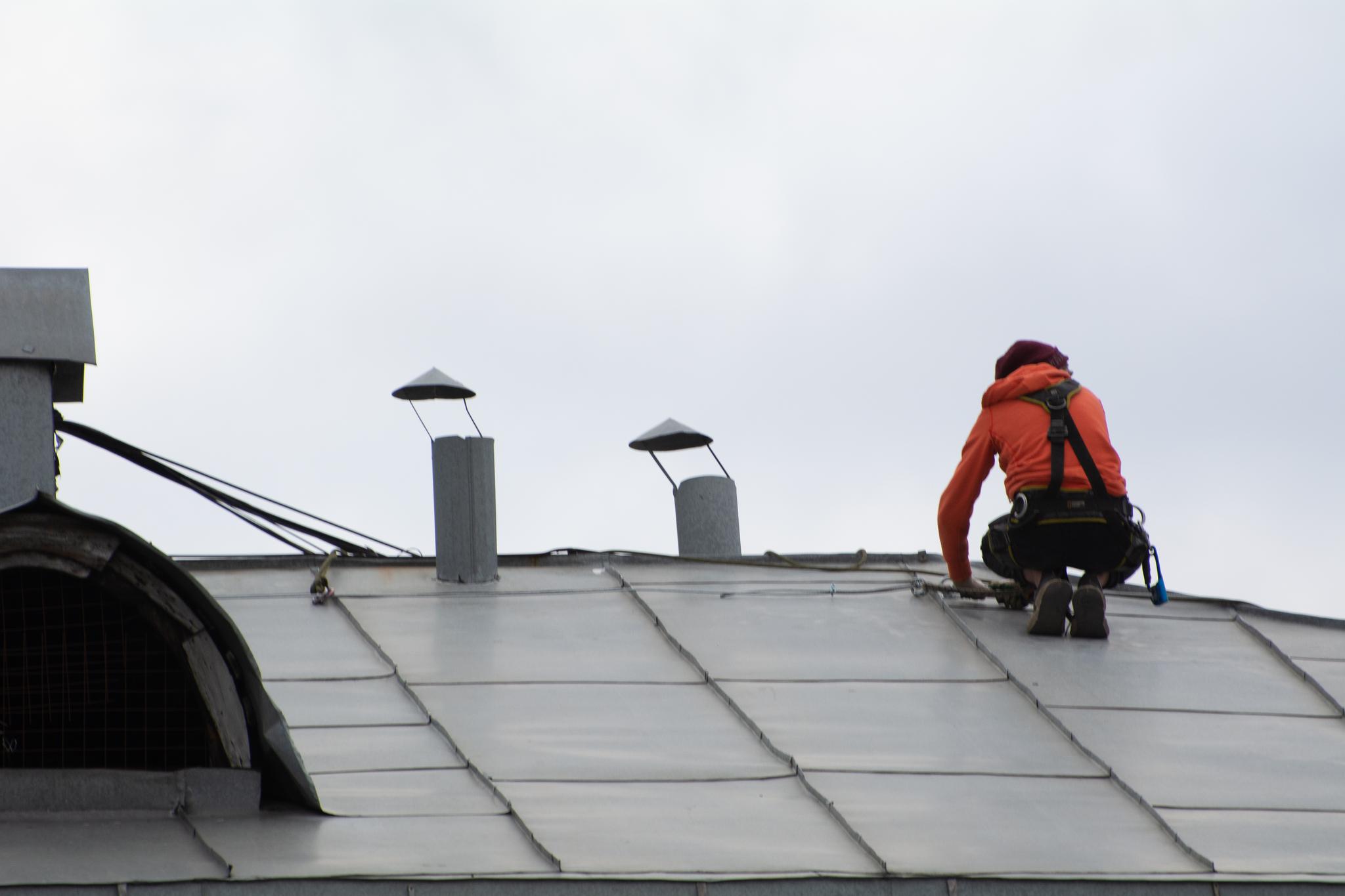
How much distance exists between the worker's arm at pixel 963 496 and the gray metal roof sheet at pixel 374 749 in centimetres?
307

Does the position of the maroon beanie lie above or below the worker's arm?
above

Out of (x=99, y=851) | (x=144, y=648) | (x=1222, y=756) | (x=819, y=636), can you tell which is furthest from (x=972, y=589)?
(x=99, y=851)

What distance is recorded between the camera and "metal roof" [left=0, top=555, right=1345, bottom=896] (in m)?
4.68

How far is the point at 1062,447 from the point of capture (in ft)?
25.6

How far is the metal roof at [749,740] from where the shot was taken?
4.68 meters

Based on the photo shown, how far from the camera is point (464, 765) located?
18.6 ft

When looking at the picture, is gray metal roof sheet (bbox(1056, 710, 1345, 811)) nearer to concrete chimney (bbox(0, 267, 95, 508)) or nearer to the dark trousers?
the dark trousers

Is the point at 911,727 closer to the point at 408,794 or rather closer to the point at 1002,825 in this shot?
the point at 1002,825

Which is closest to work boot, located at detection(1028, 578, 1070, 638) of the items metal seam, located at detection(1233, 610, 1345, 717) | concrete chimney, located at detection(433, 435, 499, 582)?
metal seam, located at detection(1233, 610, 1345, 717)

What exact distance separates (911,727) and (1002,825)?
108 cm

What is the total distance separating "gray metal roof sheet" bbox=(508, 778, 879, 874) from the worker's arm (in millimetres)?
2846

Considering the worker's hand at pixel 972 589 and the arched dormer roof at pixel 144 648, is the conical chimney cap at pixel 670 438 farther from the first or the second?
the arched dormer roof at pixel 144 648

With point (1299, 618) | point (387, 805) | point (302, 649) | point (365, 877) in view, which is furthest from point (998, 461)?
point (365, 877)

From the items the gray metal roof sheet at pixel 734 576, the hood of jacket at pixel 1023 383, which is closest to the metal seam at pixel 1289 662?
the hood of jacket at pixel 1023 383
